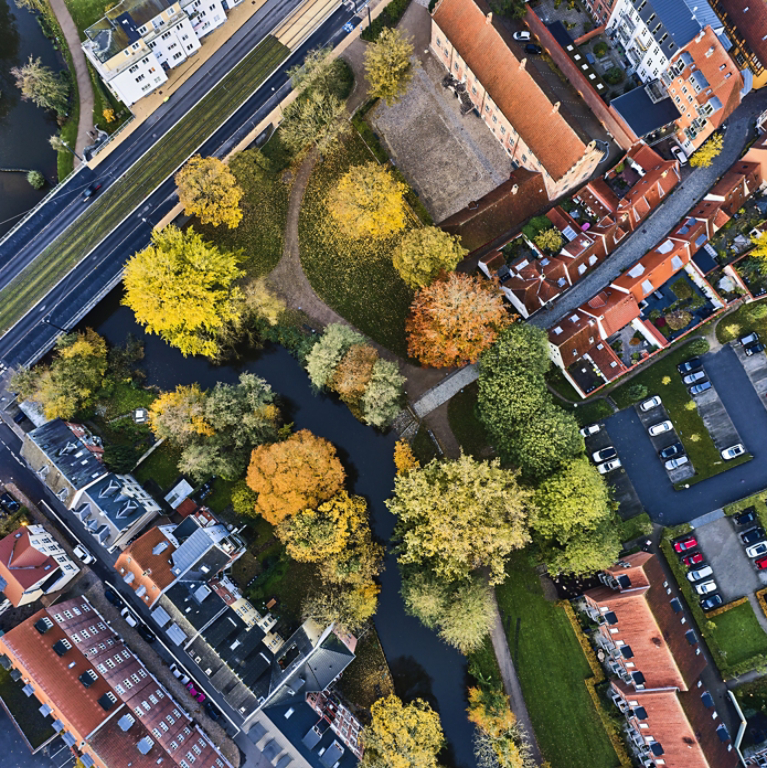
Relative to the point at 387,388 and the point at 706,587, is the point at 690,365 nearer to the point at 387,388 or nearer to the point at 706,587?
the point at 706,587

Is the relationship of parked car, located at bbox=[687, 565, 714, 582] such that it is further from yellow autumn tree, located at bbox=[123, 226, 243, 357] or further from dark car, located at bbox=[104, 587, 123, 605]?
dark car, located at bbox=[104, 587, 123, 605]

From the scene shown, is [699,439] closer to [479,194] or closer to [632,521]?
[632,521]

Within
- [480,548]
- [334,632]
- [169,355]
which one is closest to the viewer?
[480,548]

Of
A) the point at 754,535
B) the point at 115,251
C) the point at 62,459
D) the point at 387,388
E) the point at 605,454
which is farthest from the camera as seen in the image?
the point at 115,251

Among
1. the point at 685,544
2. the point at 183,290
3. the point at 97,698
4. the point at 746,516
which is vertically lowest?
the point at 746,516

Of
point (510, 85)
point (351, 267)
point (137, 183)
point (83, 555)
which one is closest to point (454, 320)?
point (351, 267)

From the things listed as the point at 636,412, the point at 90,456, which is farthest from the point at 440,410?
the point at 90,456
